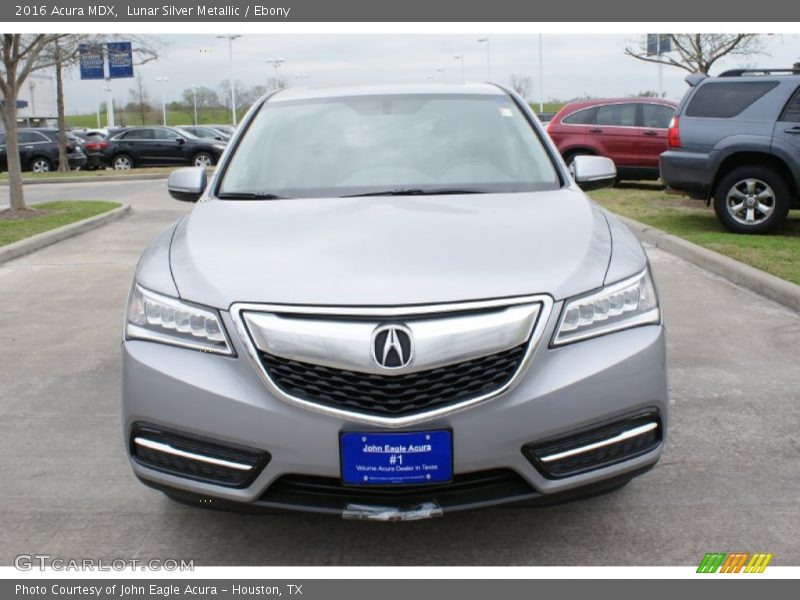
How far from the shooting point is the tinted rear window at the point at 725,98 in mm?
9695

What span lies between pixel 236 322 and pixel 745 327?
4408 mm

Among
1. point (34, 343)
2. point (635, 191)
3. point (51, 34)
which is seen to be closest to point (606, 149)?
point (635, 191)

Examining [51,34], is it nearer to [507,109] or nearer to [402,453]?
[507,109]

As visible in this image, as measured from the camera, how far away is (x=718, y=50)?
22.3 meters

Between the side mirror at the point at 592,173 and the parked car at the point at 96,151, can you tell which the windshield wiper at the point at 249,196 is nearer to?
the side mirror at the point at 592,173

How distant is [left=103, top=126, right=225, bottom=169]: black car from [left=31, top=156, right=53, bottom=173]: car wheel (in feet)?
6.18

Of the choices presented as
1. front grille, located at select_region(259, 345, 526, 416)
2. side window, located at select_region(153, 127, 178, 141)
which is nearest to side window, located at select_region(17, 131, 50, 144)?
side window, located at select_region(153, 127, 178, 141)

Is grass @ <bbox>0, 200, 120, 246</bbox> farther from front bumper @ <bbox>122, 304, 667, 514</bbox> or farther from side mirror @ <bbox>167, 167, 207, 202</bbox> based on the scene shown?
front bumper @ <bbox>122, 304, 667, 514</bbox>

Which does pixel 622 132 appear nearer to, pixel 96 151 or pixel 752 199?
pixel 752 199

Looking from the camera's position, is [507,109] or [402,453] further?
[507,109]

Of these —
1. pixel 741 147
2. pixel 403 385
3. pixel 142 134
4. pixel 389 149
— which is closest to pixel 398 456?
pixel 403 385

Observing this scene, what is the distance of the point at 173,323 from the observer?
9.45 feet

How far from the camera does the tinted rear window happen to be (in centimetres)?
970

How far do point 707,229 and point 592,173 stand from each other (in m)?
6.49
